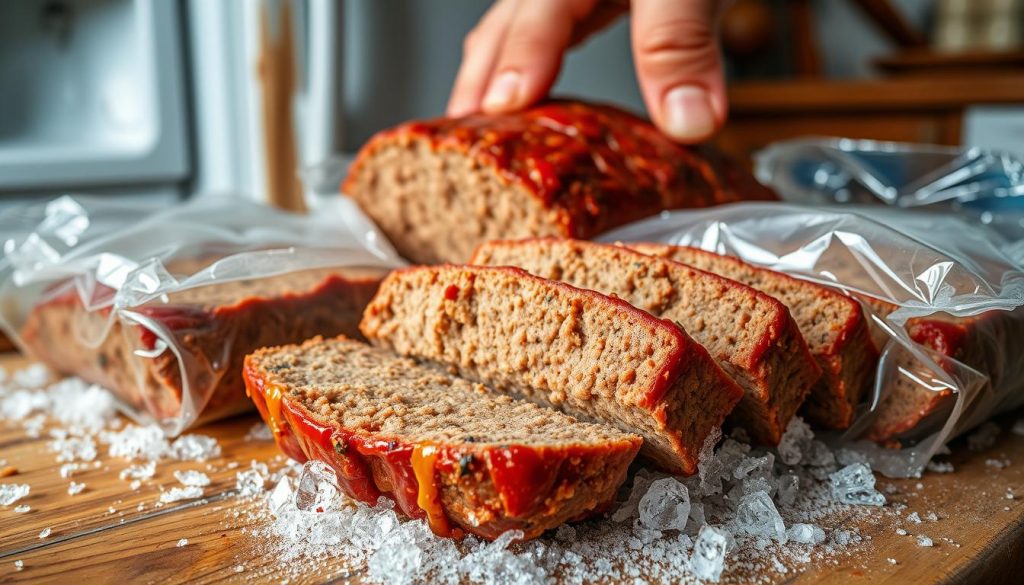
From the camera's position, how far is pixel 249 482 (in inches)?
59.9

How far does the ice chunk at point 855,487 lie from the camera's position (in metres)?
1.42

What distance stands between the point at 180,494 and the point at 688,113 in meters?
1.66

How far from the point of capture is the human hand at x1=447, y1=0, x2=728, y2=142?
2.42 meters

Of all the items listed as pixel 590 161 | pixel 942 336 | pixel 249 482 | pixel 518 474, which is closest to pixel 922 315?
pixel 942 336

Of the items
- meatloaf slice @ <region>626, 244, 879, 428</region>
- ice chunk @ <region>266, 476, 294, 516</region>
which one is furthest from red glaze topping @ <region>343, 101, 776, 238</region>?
ice chunk @ <region>266, 476, 294, 516</region>

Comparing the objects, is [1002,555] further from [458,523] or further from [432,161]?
[432,161]

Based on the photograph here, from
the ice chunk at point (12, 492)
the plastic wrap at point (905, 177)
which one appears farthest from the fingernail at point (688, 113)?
the ice chunk at point (12, 492)

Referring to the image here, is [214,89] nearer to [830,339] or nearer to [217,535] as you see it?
[217,535]

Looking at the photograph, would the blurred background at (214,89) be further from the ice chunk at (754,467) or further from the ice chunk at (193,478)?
the ice chunk at (754,467)

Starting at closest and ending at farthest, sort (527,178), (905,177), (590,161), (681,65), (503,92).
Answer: (527,178), (590,161), (681,65), (503,92), (905,177)

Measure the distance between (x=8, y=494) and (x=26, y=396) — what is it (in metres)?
0.58

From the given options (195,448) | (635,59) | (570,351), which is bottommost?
(195,448)

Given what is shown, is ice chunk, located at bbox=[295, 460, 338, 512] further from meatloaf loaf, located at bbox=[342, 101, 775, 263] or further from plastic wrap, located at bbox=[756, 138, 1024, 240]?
plastic wrap, located at bbox=[756, 138, 1024, 240]

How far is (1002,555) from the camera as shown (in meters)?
1.31
